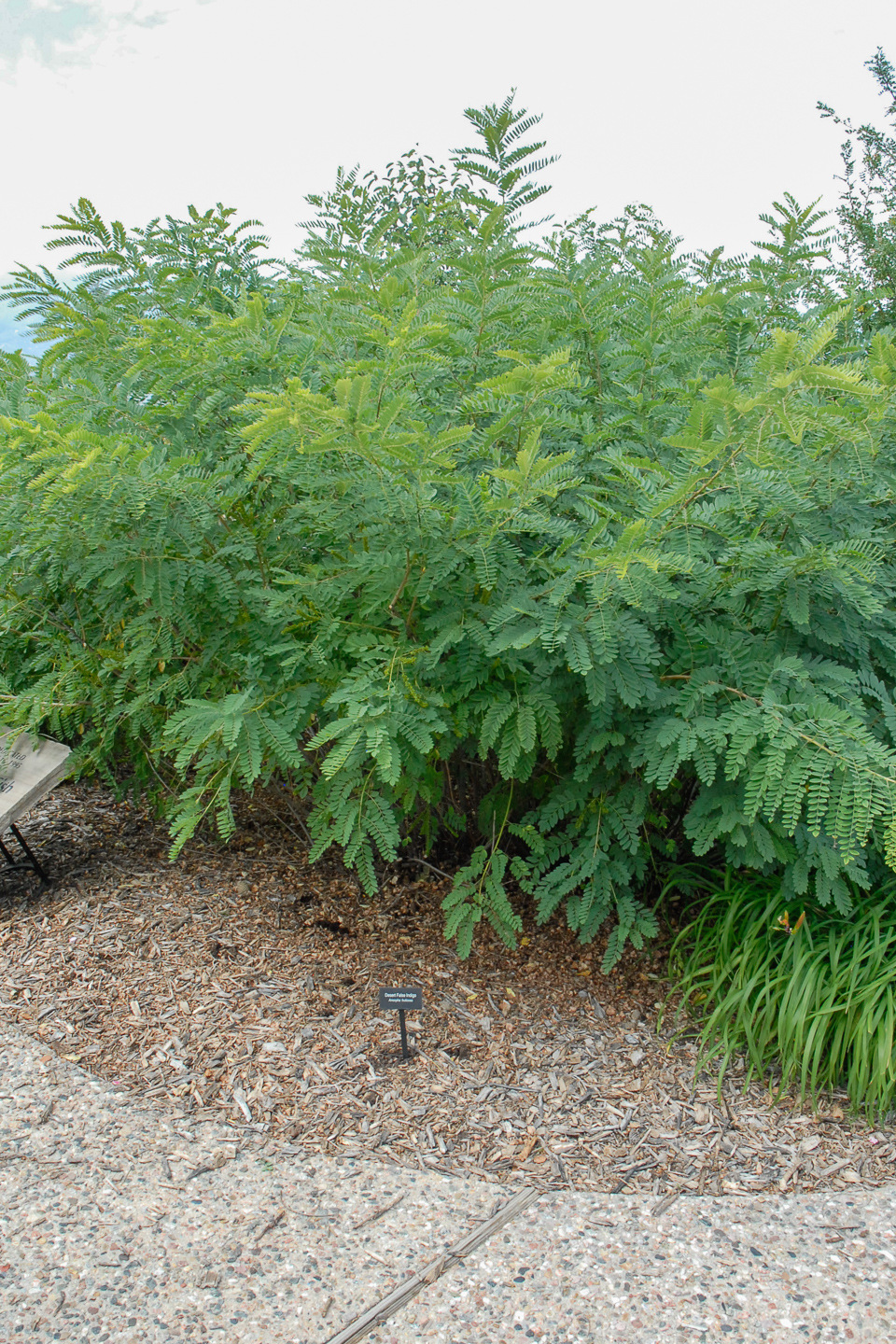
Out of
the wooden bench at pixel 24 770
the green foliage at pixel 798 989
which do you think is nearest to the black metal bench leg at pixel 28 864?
the wooden bench at pixel 24 770

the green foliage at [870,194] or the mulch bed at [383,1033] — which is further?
the green foliage at [870,194]

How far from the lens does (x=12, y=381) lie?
3855mm

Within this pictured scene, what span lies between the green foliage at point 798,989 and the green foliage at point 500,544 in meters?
0.15

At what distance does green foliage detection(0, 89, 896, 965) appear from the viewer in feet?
7.95

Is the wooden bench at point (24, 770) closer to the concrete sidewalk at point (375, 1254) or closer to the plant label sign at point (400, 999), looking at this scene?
the concrete sidewalk at point (375, 1254)

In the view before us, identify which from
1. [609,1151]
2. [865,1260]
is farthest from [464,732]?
[865,1260]

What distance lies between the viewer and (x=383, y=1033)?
3.08 metres

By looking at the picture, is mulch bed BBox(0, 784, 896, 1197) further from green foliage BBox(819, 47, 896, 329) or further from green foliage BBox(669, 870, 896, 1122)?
green foliage BBox(819, 47, 896, 329)

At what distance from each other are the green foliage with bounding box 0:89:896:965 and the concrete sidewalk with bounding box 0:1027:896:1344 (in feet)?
2.82

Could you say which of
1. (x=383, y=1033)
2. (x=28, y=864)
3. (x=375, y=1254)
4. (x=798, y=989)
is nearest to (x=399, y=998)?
(x=383, y=1033)

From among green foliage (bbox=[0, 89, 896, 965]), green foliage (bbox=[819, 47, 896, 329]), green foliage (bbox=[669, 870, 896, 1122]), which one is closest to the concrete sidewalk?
green foliage (bbox=[669, 870, 896, 1122])

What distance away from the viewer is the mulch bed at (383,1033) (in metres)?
2.68

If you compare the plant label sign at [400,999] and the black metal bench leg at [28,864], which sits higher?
the black metal bench leg at [28,864]

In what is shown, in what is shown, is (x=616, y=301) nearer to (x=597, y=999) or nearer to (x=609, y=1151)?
(x=597, y=999)
